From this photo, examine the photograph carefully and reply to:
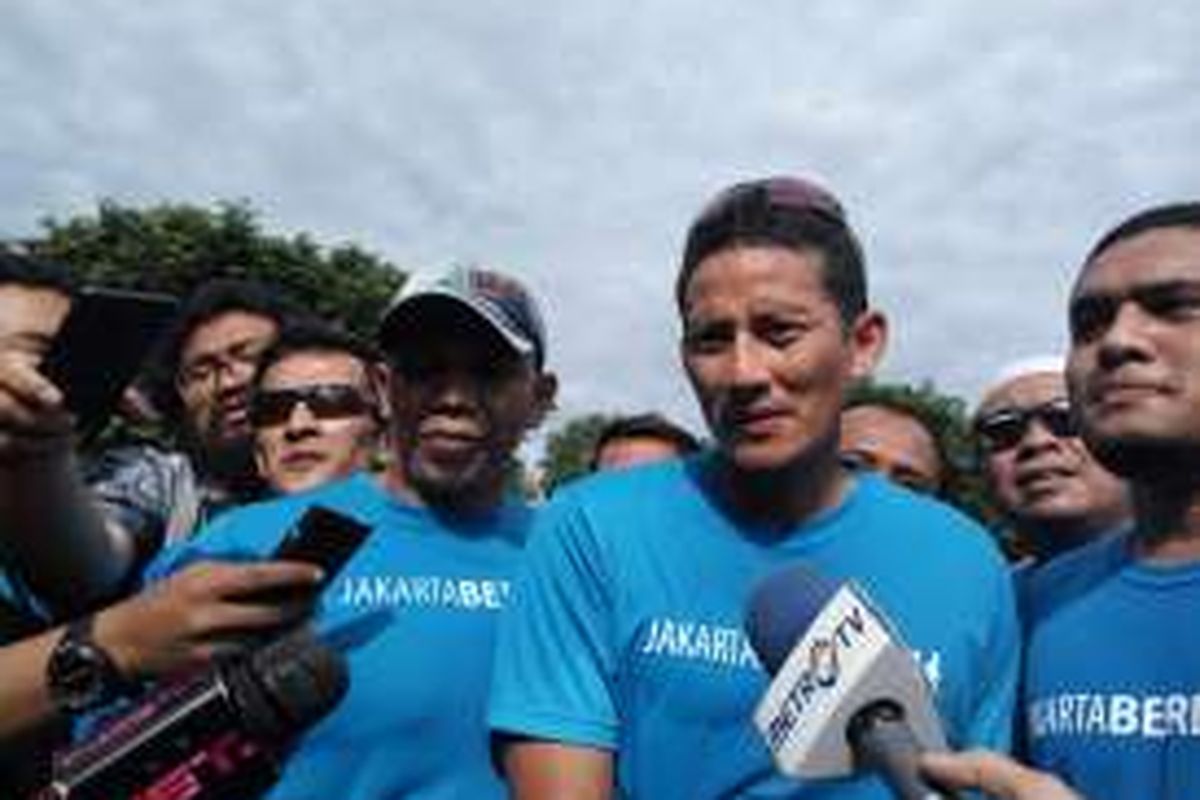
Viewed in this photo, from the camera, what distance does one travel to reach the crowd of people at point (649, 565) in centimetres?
289

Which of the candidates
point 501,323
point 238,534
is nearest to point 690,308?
point 501,323

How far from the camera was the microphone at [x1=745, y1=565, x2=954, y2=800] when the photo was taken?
2.12 metres

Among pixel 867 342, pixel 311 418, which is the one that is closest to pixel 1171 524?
pixel 867 342

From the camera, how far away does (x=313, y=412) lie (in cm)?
497

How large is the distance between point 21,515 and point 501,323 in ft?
4.11

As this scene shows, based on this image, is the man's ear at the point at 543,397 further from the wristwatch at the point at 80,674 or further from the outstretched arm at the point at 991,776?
the outstretched arm at the point at 991,776

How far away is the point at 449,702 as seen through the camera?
142 inches

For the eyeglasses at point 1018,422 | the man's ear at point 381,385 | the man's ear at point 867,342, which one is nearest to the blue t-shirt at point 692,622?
the man's ear at point 867,342

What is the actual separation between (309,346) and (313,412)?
217 mm

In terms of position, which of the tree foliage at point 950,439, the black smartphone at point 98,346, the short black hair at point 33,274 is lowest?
the tree foliage at point 950,439

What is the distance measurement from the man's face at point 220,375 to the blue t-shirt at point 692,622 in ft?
8.94

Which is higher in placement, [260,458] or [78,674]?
[260,458]

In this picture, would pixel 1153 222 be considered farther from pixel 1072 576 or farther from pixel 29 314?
pixel 29 314

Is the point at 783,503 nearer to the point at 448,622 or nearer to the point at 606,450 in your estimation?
the point at 448,622
